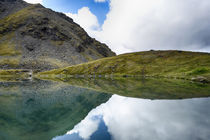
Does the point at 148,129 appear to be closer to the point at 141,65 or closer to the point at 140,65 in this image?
the point at 141,65

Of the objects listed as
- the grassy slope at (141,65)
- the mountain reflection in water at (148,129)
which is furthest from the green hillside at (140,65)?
the mountain reflection in water at (148,129)

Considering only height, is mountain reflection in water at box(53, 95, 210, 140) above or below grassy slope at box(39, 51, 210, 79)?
below

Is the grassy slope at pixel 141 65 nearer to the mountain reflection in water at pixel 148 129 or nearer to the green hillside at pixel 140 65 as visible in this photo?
the green hillside at pixel 140 65

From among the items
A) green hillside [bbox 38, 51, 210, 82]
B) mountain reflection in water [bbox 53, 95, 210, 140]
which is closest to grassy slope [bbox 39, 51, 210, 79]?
green hillside [bbox 38, 51, 210, 82]

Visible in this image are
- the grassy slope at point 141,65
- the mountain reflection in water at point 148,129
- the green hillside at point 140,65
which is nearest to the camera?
the mountain reflection in water at point 148,129

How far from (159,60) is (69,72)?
9418 centimetres

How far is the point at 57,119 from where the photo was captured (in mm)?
19703

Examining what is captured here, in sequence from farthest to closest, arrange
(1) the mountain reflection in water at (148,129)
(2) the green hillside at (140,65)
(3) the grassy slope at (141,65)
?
1. (3) the grassy slope at (141,65)
2. (2) the green hillside at (140,65)
3. (1) the mountain reflection in water at (148,129)

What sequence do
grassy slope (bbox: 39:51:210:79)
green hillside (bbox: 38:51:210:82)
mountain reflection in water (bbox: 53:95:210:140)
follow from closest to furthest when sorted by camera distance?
mountain reflection in water (bbox: 53:95:210:140)
green hillside (bbox: 38:51:210:82)
grassy slope (bbox: 39:51:210:79)

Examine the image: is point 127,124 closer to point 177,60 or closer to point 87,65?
point 177,60

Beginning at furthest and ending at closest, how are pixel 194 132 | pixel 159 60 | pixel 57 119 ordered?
pixel 159 60 → pixel 57 119 → pixel 194 132

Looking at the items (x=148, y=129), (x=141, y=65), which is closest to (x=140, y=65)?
(x=141, y=65)

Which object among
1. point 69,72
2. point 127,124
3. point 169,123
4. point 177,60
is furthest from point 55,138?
point 69,72

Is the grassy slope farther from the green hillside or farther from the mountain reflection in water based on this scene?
the mountain reflection in water
